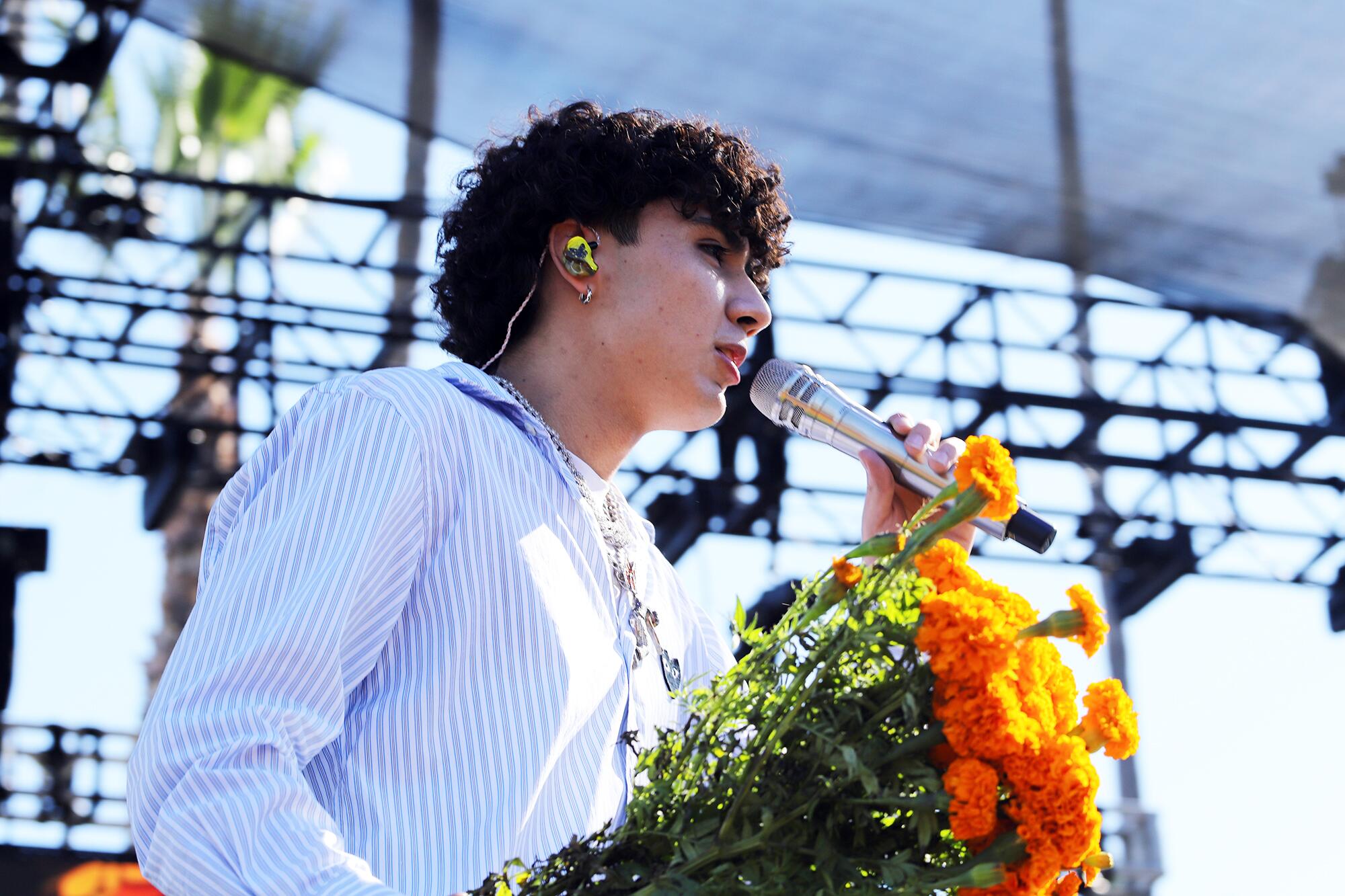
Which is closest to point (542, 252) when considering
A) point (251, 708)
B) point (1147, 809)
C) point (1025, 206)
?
point (251, 708)

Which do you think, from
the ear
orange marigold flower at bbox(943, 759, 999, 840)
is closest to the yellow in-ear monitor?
the ear

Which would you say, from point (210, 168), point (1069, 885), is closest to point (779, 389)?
point (1069, 885)

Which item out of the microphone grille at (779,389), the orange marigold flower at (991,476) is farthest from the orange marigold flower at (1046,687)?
the microphone grille at (779,389)

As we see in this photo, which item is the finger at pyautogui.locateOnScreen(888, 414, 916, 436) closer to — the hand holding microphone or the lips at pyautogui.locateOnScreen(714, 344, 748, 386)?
the hand holding microphone

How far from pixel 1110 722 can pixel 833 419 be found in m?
0.84

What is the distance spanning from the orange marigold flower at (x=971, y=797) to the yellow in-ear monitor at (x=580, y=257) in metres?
0.98

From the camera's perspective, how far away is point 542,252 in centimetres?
218

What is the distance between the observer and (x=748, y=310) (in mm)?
2080

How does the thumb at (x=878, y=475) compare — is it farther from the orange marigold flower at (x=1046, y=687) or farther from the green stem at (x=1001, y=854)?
the green stem at (x=1001, y=854)

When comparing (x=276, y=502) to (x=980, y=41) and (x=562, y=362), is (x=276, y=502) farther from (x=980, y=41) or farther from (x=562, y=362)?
(x=980, y=41)

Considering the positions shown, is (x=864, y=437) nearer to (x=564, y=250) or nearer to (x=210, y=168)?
(x=564, y=250)

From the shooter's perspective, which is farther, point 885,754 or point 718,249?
point 718,249

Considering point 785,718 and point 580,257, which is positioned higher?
point 580,257

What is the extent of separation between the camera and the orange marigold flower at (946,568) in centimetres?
141
